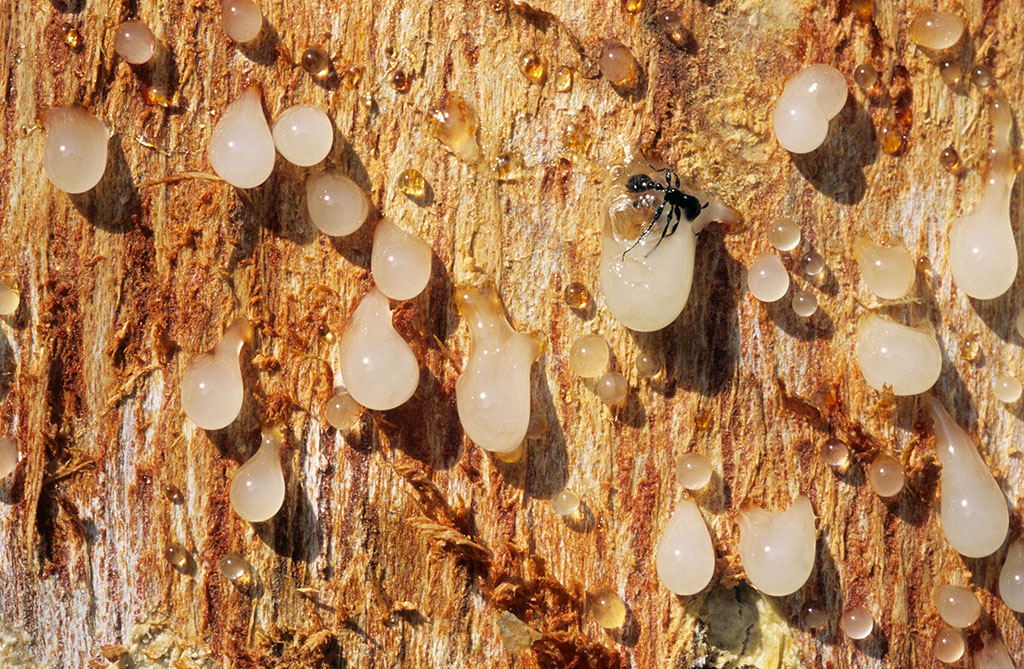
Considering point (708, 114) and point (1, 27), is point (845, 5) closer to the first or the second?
point (708, 114)

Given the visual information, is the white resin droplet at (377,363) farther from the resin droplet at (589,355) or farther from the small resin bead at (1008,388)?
the small resin bead at (1008,388)

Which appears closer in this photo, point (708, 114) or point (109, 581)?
point (708, 114)

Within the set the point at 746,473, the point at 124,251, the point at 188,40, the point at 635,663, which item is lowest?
the point at 635,663

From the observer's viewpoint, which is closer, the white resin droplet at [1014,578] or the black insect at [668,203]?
the black insect at [668,203]

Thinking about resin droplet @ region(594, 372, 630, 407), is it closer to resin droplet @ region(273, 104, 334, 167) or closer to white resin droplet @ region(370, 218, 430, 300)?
white resin droplet @ region(370, 218, 430, 300)

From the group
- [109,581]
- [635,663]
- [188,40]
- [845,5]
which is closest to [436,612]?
[635,663]

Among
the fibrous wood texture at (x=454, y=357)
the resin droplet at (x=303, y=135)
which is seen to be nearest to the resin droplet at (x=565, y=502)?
the fibrous wood texture at (x=454, y=357)
